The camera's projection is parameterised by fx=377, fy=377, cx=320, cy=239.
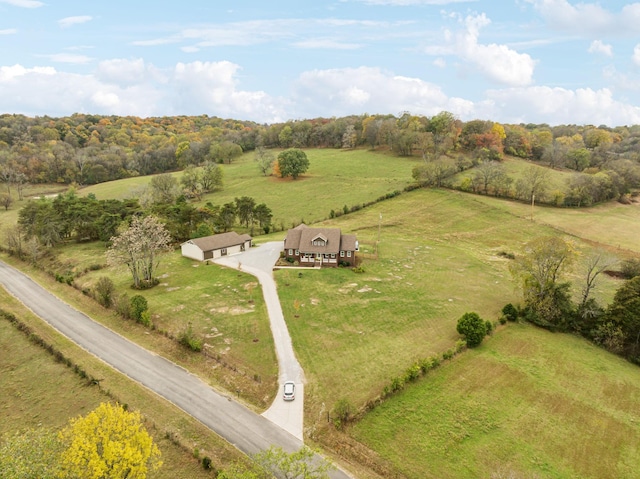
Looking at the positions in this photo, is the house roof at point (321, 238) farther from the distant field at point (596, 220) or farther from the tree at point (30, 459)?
the distant field at point (596, 220)

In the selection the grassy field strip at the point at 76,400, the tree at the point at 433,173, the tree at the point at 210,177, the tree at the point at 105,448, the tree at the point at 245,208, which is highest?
the tree at the point at 433,173

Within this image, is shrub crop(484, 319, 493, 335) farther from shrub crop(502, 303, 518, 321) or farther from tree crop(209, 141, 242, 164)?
tree crop(209, 141, 242, 164)

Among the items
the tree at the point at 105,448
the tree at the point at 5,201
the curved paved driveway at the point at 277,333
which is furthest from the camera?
the tree at the point at 5,201

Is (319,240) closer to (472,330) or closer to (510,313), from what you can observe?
(472,330)

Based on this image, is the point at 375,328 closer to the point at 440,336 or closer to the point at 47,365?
the point at 440,336

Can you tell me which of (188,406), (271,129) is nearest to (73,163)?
(271,129)

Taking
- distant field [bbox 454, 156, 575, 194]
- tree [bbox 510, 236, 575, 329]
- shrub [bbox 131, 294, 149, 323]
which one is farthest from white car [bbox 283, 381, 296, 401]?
distant field [bbox 454, 156, 575, 194]

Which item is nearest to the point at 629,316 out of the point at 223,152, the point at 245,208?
the point at 245,208

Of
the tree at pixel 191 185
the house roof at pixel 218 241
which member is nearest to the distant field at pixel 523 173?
the house roof at pixel 218 241
